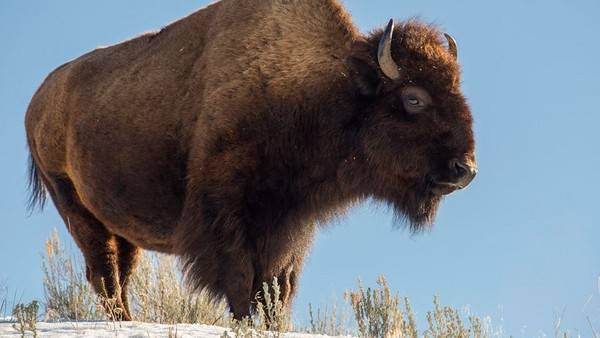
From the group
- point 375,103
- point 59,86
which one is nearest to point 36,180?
point 59,86

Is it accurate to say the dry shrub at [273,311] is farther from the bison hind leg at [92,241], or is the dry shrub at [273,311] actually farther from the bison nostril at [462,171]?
the bison hind leg at [92,241]

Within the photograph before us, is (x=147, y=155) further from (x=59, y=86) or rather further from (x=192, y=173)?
(x=59, y=86)

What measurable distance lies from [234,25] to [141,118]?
104cm

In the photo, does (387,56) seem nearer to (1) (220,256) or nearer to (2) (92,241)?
(1) (220,256)

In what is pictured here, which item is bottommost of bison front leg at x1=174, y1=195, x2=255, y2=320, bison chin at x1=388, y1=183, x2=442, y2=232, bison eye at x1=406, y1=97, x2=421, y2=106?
bison front leg at x1=174, y1=195, x2=255, y2=320

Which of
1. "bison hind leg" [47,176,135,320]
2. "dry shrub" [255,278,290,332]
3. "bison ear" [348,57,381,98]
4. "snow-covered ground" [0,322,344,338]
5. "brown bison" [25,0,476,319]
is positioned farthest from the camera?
"bison hind leg" [47,176,135,320]

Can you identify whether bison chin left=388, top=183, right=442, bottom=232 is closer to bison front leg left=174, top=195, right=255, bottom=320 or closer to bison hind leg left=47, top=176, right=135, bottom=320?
bison front leg left=174, top=195, right=255, bottom=320

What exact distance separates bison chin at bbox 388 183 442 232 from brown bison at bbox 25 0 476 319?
0.04 feet

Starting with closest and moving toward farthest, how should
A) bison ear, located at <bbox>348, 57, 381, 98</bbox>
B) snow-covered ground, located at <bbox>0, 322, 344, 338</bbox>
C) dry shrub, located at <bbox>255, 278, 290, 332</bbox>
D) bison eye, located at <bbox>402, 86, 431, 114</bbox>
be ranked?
1. dry shrub, located at <bbox>255, 278, 290, 332</bbox>
2. snow-covered ground, located at <bbox>0, 322, 344, 338</bbox>
3. bison eye, located at <bbox>402, 86, 431, 114</bbox>
4. bison ear, located at <bbox>348, 57, 381, 98</bbox>

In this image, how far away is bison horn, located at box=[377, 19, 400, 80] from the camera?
6.55 m

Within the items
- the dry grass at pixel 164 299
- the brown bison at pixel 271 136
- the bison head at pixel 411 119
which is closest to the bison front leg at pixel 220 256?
the brown bison at pixel 271 136

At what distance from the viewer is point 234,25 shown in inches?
279

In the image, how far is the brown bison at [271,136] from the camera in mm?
6367

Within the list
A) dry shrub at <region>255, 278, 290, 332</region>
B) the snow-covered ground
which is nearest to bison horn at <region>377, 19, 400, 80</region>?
dry shrub at <region>255, 278, 290, 332</region>
